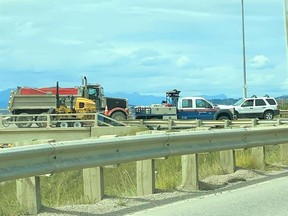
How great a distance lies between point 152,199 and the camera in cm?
941

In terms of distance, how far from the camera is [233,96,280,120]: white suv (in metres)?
46.7

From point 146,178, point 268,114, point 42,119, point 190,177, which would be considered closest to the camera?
point 146,178

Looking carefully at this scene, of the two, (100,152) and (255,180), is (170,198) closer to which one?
(100,152)

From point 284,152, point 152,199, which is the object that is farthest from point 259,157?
point 152,199

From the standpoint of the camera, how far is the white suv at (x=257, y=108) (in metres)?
46.7

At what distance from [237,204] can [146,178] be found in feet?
5.07

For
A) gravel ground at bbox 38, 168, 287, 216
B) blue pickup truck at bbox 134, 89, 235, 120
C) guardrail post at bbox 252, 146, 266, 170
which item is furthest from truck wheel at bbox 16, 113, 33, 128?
gravel ground at bbox 38, 168, 287, 216

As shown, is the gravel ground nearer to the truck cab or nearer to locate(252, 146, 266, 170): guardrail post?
locate(252, 146, 266, 170): guardrail post

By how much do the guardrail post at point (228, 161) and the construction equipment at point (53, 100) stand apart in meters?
31.7

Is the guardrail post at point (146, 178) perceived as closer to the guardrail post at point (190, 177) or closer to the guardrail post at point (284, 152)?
the guardrail post at point (190, 177)

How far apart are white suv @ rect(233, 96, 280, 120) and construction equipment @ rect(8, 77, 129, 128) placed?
904 centimetres

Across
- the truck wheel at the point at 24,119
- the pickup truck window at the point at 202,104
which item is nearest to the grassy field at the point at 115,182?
the truck wheel at the point at 24,119

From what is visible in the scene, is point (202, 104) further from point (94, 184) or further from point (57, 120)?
point (94, 184)

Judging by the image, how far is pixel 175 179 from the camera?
11.2 m
